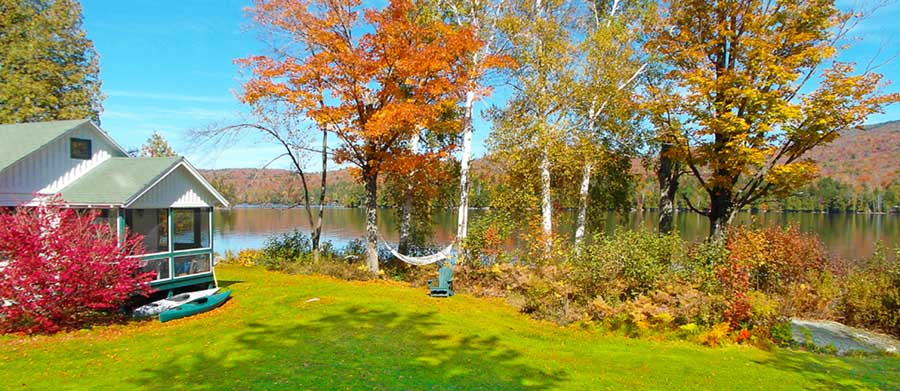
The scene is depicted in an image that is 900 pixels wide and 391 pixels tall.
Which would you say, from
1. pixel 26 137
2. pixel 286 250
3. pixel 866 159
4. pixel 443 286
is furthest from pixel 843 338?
pixel 866 159

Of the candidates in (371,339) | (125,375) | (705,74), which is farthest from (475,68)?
(125,375)

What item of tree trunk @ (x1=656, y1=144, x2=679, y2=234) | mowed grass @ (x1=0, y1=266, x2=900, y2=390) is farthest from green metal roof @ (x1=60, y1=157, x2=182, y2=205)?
tree trunk @ (x1=656, y1=144, x2=679, y2=234)

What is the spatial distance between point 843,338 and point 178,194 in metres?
16.5

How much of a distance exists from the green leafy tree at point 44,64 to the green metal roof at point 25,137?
10425 mm

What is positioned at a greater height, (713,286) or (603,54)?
(603,54)

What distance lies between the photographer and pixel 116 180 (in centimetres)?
1316

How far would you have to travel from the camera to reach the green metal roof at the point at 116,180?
12.4 metres

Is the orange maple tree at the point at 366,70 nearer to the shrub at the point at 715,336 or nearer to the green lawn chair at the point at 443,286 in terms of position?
the green lawn chair at the point at 443,286

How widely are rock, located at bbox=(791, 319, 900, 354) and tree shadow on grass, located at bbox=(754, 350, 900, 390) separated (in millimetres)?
871

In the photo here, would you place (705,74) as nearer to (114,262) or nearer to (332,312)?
(332,312)

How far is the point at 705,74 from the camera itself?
1670cm

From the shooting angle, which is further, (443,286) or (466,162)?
(466,162)

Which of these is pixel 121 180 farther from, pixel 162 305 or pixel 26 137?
pixel 162 305

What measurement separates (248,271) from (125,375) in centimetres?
1310
